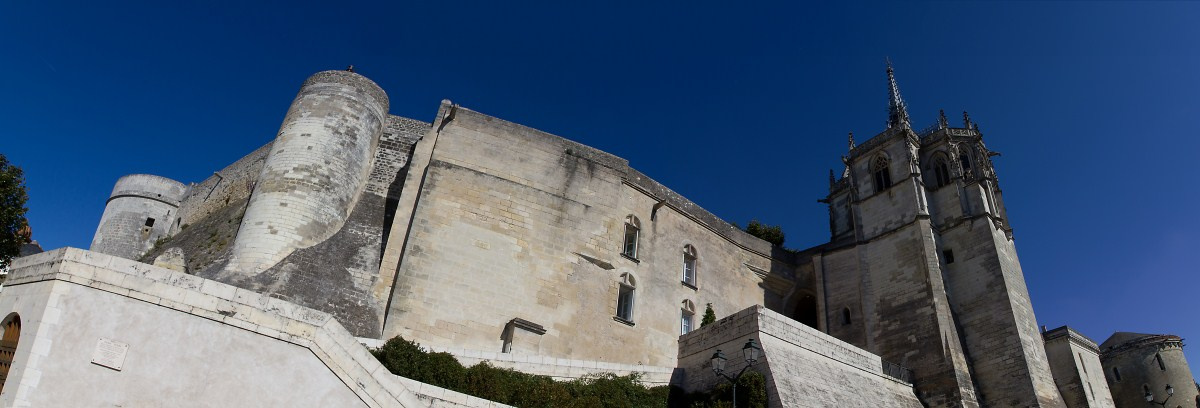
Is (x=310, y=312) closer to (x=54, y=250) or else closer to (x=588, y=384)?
(x=54, y=250)

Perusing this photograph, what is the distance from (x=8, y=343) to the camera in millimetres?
8344

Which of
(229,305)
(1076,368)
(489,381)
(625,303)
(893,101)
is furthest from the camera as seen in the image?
(893,101)

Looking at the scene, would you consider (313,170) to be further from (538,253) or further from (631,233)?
(631,233)

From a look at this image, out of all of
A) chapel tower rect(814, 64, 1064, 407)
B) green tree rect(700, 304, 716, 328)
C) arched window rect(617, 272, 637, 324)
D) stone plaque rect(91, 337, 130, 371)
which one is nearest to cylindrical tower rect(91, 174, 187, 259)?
arched window rect(617, 272, 637, 324)

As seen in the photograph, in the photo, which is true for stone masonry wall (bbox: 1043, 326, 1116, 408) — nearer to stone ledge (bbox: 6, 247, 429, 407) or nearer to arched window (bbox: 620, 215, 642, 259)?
arched window (bbox: 620, 215, 642, 259)

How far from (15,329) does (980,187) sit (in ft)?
83.6

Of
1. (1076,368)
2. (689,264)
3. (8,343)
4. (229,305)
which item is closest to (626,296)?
(689,264)

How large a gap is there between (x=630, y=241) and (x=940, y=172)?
1210 cm

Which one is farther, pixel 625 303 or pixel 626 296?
pixel 626 296

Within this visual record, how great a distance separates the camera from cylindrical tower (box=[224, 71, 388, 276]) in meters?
17.3

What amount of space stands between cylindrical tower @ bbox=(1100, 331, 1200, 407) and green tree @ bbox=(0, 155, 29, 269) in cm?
3888

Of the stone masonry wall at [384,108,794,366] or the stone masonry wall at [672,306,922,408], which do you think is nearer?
the stone masonry wall at [672,306,922,408]

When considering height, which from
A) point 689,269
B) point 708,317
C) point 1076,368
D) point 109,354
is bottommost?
point 109,354

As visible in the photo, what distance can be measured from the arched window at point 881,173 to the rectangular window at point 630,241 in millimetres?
9928
